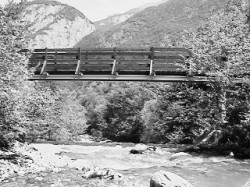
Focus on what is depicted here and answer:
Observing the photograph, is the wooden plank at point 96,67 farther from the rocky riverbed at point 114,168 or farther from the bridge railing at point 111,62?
the rocky riverbed at point 114,168

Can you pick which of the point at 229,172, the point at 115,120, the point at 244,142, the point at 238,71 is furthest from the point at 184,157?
the point at 115,120

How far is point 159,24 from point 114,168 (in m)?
122

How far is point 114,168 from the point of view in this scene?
41.1 ft

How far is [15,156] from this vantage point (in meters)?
Answer: 13.5

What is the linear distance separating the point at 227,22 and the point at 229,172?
989cm

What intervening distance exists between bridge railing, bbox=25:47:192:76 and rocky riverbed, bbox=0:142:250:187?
503 centimetres

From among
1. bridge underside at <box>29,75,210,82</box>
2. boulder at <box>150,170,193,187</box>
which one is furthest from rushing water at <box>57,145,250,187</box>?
bridge underside at <box>29,75,210,82</box>

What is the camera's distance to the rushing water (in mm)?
10930

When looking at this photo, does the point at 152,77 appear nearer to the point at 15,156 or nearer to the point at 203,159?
the point at 203,159

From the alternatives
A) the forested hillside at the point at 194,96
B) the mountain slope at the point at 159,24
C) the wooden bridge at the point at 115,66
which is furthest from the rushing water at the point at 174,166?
the mountain slope at the point at 159,24

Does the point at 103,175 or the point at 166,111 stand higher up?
the point at 166,111

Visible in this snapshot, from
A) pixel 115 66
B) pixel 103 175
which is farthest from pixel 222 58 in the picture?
pixel 103 175

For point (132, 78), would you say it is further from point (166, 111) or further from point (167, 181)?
point (166, 111)

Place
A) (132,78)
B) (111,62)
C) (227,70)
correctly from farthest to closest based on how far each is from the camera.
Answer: (111,62) < (132,78) < (227,70)
